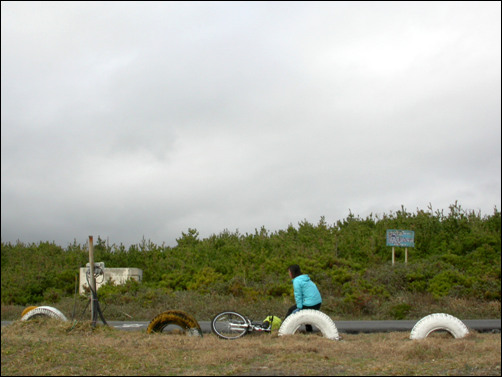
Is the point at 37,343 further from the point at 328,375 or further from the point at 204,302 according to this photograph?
the point at 204,302

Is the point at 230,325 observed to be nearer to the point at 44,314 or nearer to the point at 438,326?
the point at 438,326

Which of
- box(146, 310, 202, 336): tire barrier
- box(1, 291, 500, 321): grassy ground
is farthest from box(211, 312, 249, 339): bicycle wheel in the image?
box(1, 291, 500, 321): grassy ground

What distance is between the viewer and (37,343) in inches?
372

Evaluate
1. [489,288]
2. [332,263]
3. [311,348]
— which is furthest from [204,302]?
[311,348]

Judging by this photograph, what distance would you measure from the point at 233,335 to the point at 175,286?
1305 centimetres

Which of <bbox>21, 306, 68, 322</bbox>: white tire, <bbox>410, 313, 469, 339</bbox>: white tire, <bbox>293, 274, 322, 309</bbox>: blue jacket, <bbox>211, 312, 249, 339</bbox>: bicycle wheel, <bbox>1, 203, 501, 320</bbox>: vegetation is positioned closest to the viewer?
<bbox>410, 313, 469, 339</bbox>: white tire

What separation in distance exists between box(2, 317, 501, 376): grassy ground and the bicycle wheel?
2.56 feet

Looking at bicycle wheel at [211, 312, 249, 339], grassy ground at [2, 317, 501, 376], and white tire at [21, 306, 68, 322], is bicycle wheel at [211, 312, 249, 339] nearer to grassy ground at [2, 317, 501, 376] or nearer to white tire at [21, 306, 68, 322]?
grassy ground at [2, 317, 501, 376]

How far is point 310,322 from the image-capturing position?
10.6m

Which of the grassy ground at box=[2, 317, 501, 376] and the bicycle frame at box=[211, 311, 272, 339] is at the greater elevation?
the bicycle frame at box=[211, 311, 272, 339]

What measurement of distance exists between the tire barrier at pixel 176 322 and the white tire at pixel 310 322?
180 centimetres

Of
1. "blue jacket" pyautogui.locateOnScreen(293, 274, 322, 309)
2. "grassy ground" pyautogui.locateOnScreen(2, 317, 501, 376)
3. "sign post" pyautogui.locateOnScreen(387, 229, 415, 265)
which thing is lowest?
"grassy ground" pyautogui.locateOnScreen(2, 317, 501, 376)

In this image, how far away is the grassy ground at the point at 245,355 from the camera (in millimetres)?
7496

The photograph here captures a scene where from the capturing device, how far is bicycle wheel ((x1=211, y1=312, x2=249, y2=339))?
1130 cm
